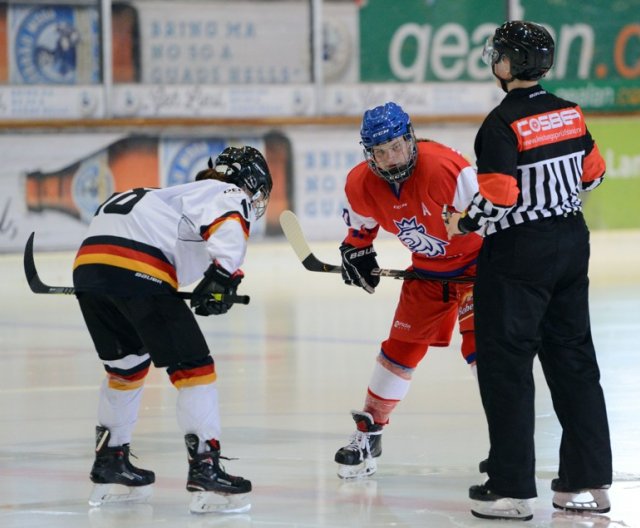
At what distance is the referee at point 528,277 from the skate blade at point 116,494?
2.82ft

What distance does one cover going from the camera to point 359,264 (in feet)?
12.8

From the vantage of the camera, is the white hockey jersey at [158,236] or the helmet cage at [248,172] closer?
the white hockey jersey at [158,236]

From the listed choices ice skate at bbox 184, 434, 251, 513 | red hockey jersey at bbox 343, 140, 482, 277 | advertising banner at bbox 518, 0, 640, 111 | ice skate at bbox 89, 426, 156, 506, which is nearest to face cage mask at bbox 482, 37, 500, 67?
red hockey jersey at bbox 343, 140, 482, 277

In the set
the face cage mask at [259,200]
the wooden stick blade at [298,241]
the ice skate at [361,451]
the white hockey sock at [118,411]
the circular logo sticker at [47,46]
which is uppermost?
the circular logo sticker at [47,46]

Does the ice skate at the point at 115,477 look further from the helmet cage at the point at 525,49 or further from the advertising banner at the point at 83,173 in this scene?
the advertising banner at the point at 83,173

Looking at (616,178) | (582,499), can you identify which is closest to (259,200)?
(582,499)

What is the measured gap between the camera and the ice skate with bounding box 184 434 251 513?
10.8ft

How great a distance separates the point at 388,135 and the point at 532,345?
71 centimetres

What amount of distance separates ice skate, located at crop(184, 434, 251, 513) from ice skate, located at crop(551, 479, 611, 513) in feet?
2.51

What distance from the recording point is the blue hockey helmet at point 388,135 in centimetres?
→ 351

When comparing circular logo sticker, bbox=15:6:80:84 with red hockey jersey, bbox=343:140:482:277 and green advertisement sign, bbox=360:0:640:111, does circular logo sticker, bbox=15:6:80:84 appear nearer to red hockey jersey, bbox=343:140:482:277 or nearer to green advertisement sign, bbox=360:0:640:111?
green advertisement sign, bbox=360:0:640:111

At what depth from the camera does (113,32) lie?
1052cm

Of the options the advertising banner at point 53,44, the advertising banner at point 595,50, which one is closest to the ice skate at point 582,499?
the advertising banner at point 53,44

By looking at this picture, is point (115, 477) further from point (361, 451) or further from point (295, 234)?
point (295, 234)
